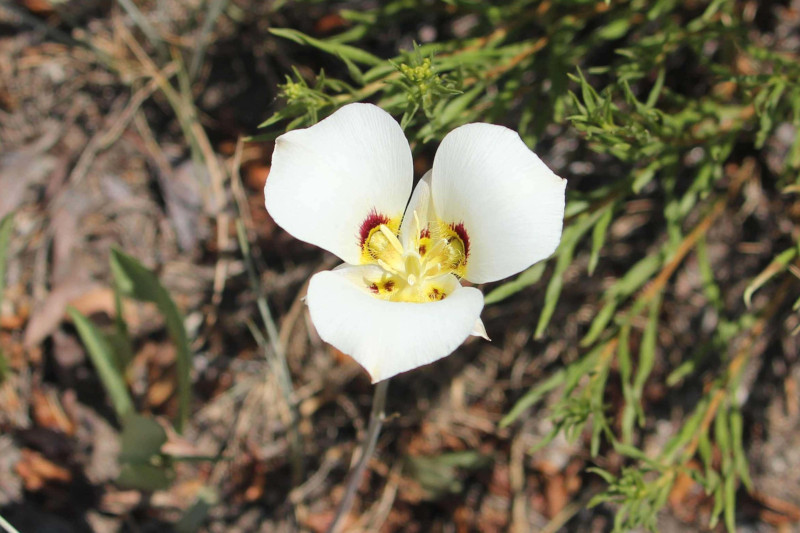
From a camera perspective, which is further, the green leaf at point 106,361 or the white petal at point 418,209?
the green leaf at point 106,361

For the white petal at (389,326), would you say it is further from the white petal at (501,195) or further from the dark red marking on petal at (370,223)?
the dark red marking on petal at (370,223)

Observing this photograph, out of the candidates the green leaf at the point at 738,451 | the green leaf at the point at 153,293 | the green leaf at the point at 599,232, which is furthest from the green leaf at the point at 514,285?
the green leaf at the point at 153,293

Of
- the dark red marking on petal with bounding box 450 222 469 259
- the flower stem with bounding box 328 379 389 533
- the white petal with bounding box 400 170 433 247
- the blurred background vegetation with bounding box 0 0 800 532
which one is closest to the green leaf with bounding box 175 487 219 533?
the blurred background vegetation with bounding box 0 0 800 532

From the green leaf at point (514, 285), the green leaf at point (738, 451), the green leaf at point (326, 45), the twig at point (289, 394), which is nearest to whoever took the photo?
the green leaf at point (326, 45)

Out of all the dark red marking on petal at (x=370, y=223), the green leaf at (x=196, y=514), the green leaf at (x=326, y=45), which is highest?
the green leaf at (x=326, y=45)

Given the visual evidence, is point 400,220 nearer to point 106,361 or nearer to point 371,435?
point 371,435

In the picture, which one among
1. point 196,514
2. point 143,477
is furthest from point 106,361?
point 196,514
